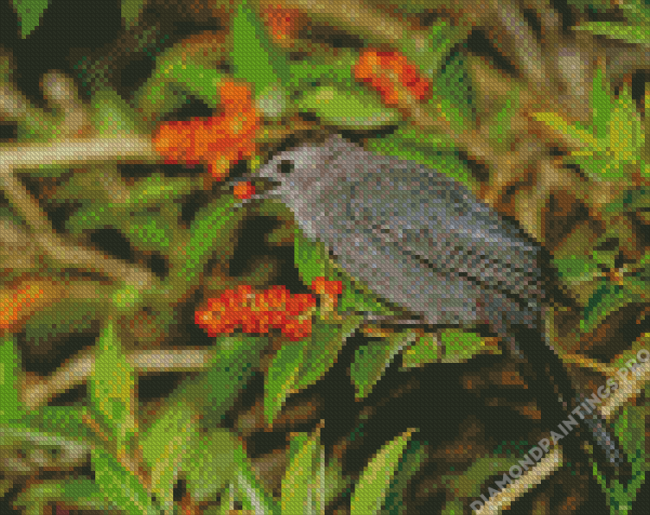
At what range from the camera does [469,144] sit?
3.47ft

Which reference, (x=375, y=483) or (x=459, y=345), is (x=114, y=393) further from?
(x=459, y=345)

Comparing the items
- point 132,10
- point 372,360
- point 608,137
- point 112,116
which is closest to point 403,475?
point 372,360

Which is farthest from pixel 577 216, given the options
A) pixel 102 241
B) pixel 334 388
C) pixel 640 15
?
pixel 102 241

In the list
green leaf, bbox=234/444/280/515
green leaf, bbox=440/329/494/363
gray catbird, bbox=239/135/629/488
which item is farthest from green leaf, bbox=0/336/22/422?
green leaf, bbox=440/329/494/363

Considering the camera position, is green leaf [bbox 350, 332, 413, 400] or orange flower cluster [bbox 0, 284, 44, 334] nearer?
green leaf [bbox 350, 332, 413, 400]

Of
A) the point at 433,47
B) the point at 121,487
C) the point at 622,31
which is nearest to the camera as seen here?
the point at 121,487

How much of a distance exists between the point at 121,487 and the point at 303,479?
10.9 inches

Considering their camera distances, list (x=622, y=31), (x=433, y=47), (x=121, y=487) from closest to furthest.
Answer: (x=121, y=487)
(x=622, y=31)
(x=433, y=47)

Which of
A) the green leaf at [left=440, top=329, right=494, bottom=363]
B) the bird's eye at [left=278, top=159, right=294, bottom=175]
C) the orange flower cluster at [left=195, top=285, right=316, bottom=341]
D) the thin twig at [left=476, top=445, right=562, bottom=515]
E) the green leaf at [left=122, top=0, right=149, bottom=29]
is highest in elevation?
the green leaf at [left=122, top=0, right=149, bottom=29]

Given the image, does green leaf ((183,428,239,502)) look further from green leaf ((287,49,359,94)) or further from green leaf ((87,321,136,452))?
green leaf ((287,49,359,94))

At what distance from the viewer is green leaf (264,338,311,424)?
0.96 m

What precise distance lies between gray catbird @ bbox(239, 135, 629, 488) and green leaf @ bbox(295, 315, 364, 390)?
0.35ft

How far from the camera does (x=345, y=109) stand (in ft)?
3.35

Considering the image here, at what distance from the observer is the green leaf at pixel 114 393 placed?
3.14 feet
